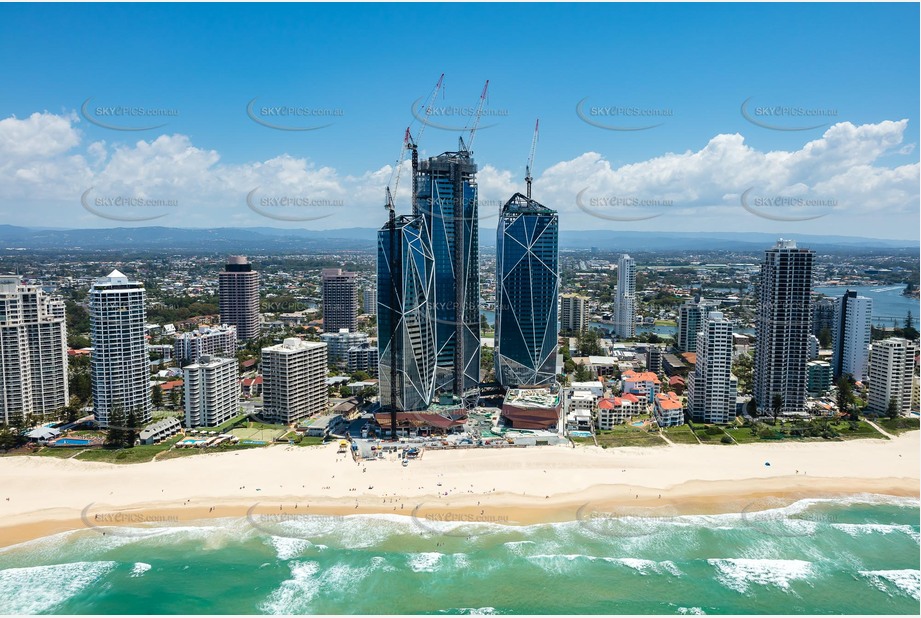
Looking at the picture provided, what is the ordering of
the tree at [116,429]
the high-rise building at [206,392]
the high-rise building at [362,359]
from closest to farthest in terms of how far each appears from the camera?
the tree at [116,429], the high-rise building at [206,392], the high-rise building at [362,359]

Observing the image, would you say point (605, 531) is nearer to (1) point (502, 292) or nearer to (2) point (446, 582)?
(2) point (446, 582)

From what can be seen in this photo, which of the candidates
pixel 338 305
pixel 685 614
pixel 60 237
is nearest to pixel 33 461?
pixel 685 614

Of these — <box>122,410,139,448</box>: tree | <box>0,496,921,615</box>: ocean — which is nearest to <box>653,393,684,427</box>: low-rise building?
<box>0,496,921,615</box>: ocean

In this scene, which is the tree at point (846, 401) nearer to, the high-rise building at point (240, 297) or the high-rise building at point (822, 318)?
the high-rise building at point (822, 318)

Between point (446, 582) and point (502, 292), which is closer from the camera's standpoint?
point (446, 582)

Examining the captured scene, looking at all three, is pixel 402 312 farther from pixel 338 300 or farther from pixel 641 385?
pixel 338 300

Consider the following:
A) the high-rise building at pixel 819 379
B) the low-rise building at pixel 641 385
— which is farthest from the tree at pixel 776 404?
the low-rise building at pixel 641 385

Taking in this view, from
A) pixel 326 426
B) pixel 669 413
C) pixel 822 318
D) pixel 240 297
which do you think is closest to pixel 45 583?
pixel 326 426
